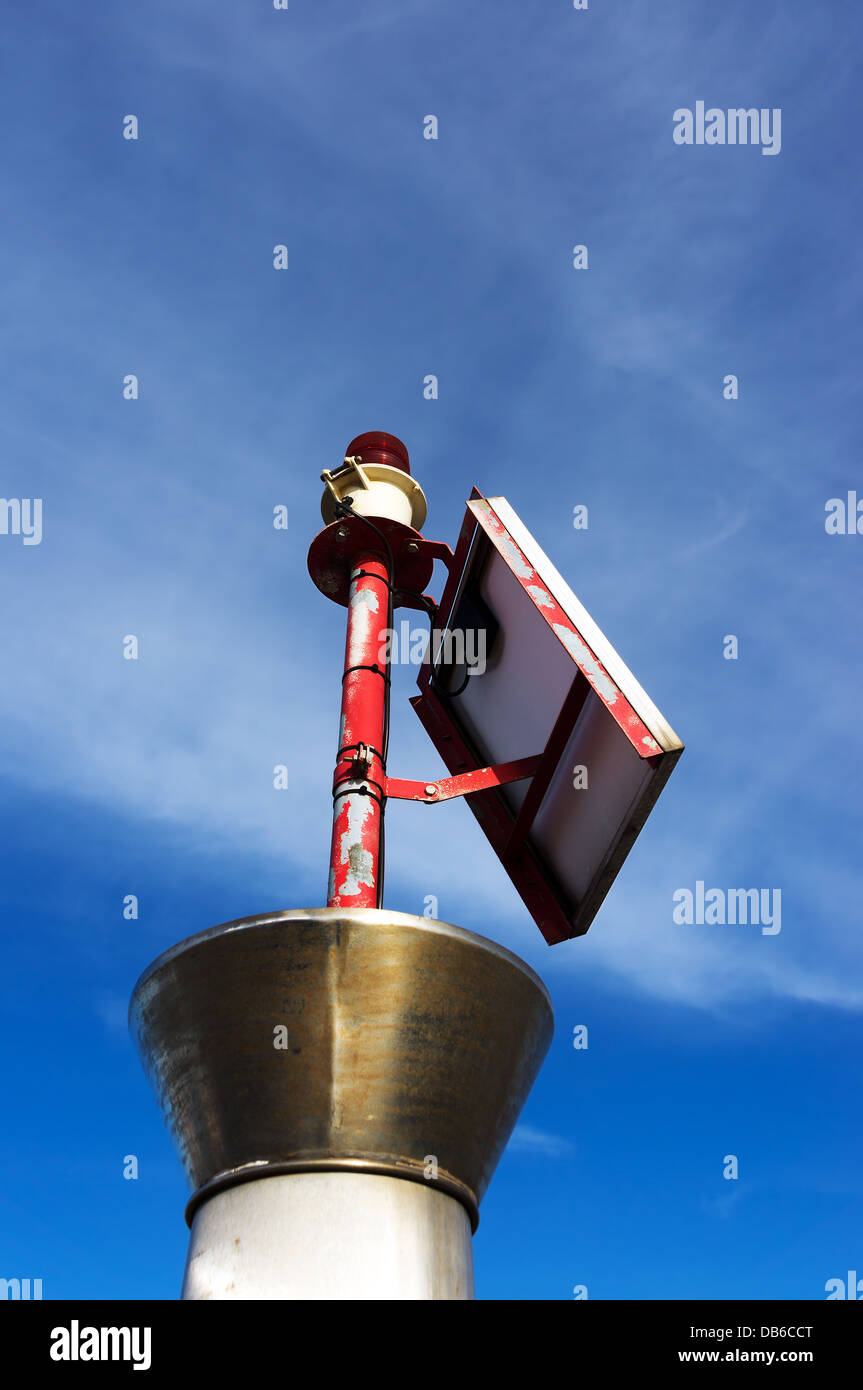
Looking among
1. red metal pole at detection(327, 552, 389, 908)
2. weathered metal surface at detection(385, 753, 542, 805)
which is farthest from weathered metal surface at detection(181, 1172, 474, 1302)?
weathered metal surface at detection(385, 753, 542, 805)

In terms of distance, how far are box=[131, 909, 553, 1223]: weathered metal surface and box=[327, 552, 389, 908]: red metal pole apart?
2.84 feet

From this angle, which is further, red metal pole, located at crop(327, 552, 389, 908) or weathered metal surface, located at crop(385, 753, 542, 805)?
weathered metal surface, located at crop(385, 753, 542, 805)

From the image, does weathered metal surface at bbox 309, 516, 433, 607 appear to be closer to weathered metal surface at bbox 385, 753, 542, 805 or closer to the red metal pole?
the red metal pole

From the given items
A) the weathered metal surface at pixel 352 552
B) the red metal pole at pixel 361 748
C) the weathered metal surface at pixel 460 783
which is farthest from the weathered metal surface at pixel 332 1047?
the weathered metal surface at pixel 352 552

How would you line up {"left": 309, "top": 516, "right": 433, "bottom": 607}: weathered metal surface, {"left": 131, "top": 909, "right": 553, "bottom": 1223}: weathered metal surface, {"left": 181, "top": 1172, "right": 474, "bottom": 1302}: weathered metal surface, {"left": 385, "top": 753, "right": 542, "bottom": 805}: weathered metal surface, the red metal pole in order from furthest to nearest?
1. {"left": 309, "top": 516, "right": 433, "bottom": 607}: weathered metal surface
2. {"left": 385, "top": 753, "right": 542, "bottom": 805}: weathered metal surface
3. the red metal pole
4. {"left": 131, "top": 909, "right": 553, "bottom": 1223}: weathered metal surface
5. {"left": 181, "top": 1172, "right": 474, "bottom": 1302}: weathered metal surface

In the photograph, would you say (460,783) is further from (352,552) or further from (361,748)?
(352,552)

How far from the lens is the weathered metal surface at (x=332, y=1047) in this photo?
4.67 m

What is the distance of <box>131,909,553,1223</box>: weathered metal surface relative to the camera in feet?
15.3

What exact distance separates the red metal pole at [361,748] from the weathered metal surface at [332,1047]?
34.0 inches

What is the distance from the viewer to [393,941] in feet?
15.8
